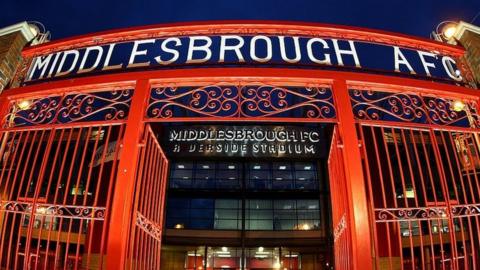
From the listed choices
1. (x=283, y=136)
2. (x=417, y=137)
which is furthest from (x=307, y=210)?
(x=417, y=137)

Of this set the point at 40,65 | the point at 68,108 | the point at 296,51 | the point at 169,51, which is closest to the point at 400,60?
the point at 296,51

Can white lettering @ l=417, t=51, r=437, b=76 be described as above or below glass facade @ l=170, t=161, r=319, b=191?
below

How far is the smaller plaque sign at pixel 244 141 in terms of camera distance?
20.6m

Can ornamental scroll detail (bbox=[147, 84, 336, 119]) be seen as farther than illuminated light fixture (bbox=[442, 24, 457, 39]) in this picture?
No

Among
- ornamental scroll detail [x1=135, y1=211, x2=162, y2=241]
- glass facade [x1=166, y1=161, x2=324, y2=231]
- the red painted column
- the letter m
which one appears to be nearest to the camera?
the red painted column

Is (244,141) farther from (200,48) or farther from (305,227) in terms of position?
(200,48)

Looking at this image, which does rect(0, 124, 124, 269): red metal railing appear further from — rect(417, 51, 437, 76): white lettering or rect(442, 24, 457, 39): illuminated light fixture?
rect(442, 24, 457, 39): illuminated light fixture

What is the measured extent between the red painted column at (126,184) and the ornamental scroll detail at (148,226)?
44 cm

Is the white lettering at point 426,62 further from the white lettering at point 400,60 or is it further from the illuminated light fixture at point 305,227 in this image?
the illuminated light fixture at point 305,227

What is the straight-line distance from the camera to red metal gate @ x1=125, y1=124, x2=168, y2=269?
564 cm

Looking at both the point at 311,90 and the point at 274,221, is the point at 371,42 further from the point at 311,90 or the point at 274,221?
the point at 274,221

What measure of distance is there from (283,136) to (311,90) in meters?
15.3

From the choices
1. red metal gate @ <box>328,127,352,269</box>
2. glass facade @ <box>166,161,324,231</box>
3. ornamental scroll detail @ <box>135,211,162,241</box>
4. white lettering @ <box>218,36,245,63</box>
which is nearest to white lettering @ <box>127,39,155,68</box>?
white lettering @ <box>218,36,245,63</box>

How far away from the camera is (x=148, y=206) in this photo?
265 inches
